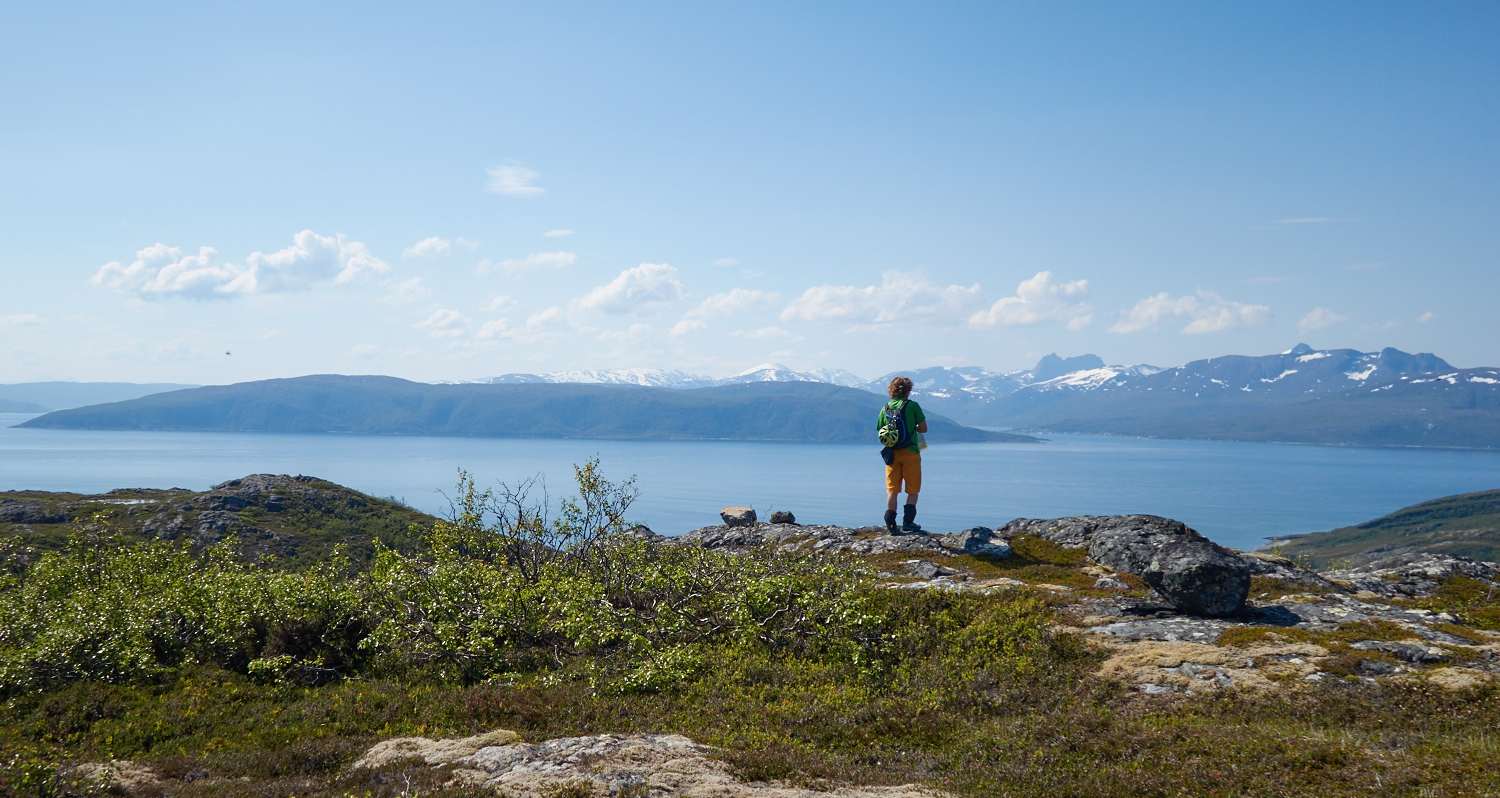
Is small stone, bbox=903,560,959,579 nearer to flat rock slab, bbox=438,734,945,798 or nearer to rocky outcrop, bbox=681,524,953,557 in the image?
rocky outcrop, bbox=681,524,953,557

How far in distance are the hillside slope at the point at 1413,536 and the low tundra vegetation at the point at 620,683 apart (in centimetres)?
15565

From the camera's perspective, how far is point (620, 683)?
499 inches

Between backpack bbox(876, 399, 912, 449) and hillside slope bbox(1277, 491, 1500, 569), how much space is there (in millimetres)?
150078

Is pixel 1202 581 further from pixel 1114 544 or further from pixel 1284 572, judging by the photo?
pixel 1114 544

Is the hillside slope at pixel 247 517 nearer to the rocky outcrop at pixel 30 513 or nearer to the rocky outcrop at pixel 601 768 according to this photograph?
the rocky outcrop at pixel 30 513

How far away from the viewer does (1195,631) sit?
13008 mm

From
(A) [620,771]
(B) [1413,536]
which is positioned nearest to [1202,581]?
(A) [620,771]

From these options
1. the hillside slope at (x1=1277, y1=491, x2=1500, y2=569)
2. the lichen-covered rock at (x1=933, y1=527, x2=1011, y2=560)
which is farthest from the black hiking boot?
the hillside slope at (x1=1277, y1=491, x2=1500, y2=569)

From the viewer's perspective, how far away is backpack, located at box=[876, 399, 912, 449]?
20141 mm

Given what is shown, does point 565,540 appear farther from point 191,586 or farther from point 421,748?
point 421,748

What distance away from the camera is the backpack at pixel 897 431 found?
2014cm

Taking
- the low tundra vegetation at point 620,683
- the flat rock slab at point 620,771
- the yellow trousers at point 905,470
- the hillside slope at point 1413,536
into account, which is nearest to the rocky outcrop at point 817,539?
the yellow trousers at point 905,470

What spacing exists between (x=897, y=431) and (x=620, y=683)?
1056 centimetres

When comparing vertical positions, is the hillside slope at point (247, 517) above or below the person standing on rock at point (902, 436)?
below
